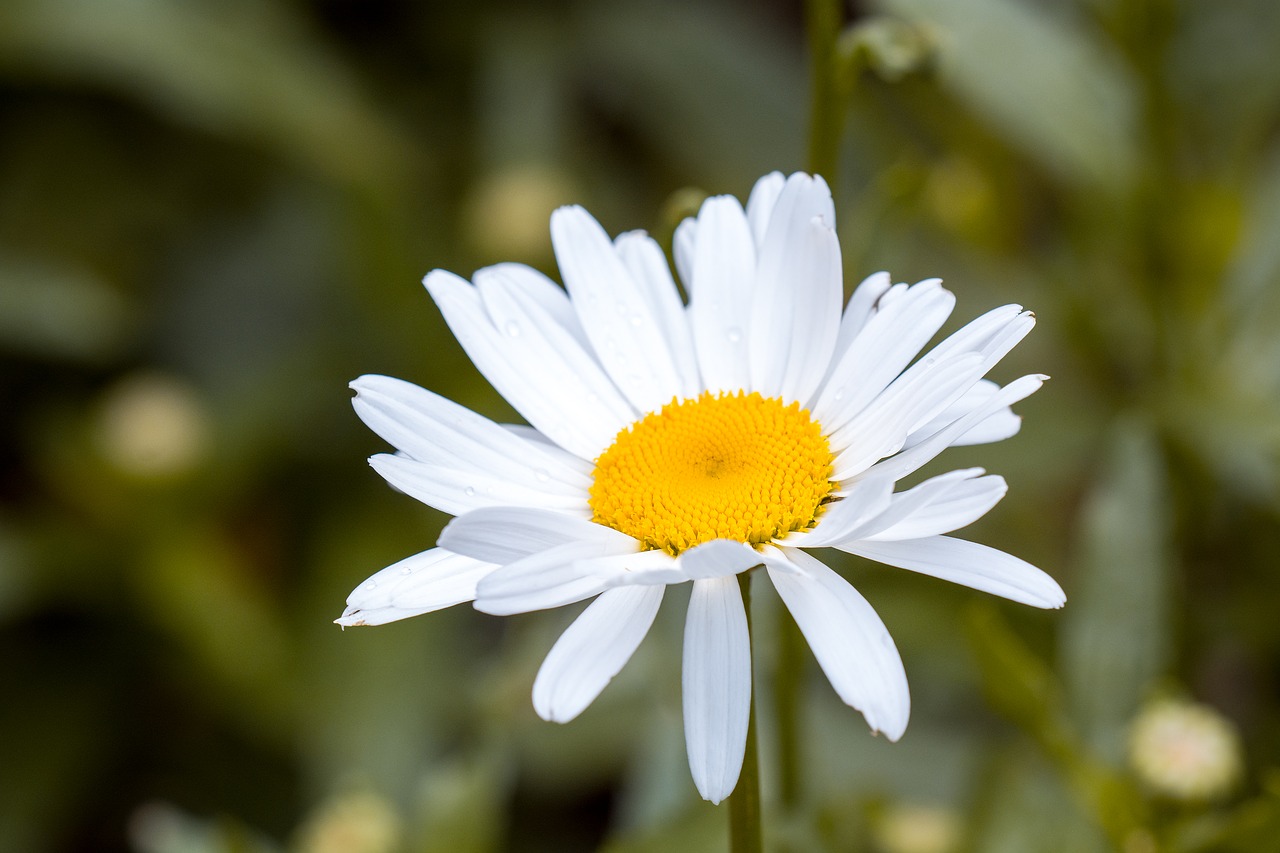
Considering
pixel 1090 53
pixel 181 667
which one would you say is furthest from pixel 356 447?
pixel 1090 53

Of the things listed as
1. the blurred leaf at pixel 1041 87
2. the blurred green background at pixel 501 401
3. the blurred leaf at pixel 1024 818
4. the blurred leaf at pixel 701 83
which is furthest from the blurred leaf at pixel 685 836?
the blurred leaf at pixel 701 83

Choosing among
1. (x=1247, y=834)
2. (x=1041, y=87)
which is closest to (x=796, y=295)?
(x=1247, y=834)

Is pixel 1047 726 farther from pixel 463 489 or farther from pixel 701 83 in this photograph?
pixel 701 83

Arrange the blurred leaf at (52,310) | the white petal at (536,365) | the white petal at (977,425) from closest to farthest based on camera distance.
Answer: the white petal at (977,425)
the white petal at (536,365)
the blurred leaf at (52,310)

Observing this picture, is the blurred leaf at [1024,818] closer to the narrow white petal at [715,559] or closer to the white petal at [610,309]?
the white petal at [610,309]

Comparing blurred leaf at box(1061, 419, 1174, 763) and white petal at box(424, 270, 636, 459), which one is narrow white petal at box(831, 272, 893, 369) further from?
blurred leaf at box(1061, 419, 1174, 763)

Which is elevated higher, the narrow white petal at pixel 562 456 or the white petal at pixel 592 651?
the narrow white petal at pixel 562 456

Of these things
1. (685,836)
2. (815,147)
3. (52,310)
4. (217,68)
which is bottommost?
(685,836)

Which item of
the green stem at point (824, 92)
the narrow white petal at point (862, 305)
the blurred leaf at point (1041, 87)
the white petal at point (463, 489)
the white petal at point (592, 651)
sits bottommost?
the white petal at point (592, 651)
